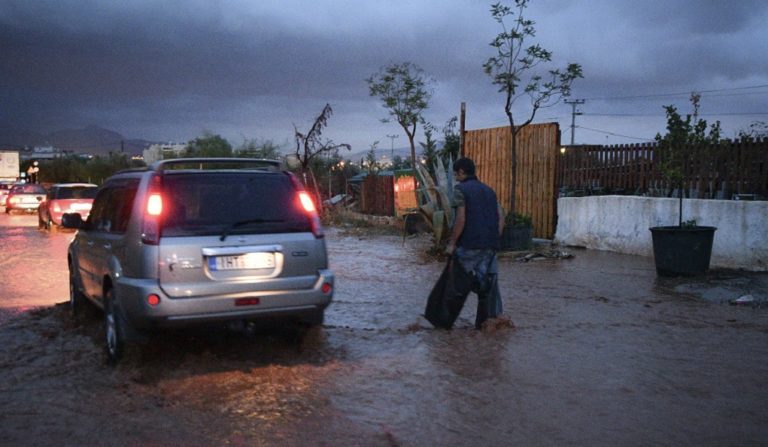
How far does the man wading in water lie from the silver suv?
1523 mm

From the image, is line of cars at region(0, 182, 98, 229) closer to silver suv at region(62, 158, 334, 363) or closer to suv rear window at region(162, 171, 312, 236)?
silver suv at region(62, 158, 334, 363)

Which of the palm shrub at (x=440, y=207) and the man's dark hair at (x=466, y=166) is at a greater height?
the man's dark hair at (x=466, y=166)

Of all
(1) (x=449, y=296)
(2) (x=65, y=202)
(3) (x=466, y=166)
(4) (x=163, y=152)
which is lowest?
(1) (x=449, y=296)

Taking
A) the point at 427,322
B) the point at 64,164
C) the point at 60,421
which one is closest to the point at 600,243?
the point at 427,322

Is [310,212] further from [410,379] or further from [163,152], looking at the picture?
[163,152]

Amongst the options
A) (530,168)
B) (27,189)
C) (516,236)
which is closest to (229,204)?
(516,236)

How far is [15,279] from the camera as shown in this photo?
34.9ft

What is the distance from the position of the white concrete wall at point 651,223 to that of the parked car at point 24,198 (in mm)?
24527

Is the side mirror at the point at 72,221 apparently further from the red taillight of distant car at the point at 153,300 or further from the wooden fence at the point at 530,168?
the wooden fence at the point at 530,168

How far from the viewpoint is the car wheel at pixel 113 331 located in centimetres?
567

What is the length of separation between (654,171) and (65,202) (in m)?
16.0

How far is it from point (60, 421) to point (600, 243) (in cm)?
1207

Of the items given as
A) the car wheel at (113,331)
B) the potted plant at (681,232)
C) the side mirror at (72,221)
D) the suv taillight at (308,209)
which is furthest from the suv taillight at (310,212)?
the potted plant at (681,232)

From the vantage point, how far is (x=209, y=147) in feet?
139
